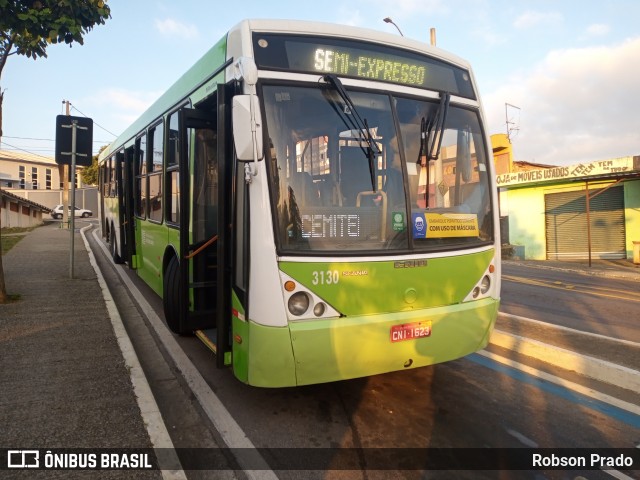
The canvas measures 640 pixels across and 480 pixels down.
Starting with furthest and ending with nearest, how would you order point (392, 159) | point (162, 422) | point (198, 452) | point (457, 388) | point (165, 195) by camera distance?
point (165, 195) → point (457, 388) → point (392, 159) → point (162, 422) → point (198, 452)

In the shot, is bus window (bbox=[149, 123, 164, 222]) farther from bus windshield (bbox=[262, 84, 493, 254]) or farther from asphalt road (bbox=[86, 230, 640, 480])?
bus windshield (bbox=[262, 84, 493, 254])

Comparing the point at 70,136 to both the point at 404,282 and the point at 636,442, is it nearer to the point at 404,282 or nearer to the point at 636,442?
the point at 404,282

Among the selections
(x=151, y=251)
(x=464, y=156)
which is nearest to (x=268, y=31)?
(x=464, y=156)

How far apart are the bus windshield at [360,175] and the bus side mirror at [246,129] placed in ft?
0.49

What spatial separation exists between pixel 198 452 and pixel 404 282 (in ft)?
6.76

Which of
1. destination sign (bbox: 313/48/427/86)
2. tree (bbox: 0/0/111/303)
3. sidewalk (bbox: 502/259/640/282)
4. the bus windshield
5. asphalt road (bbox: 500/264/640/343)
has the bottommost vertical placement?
asphalt road (bbox: 500/264/640/343)

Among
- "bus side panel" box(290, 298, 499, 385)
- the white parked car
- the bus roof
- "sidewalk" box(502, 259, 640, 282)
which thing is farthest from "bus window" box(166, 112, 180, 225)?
the white parked car

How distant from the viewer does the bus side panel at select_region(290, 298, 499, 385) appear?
3.27 metres

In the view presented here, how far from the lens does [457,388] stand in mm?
4352

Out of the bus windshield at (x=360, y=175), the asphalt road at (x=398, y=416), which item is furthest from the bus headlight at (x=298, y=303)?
the asphalt road at (x=398, y=416)

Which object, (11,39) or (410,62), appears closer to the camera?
(410,62)

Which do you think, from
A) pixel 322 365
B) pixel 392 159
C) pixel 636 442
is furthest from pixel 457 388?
pixel 392 159

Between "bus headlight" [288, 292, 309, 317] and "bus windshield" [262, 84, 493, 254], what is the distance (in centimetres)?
35

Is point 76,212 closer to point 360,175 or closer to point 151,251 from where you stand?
point 151,251
